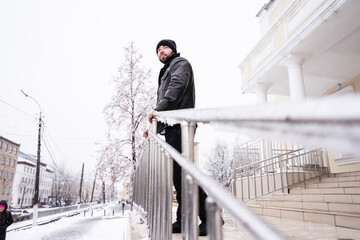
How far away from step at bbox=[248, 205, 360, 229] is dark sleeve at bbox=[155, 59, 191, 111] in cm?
311

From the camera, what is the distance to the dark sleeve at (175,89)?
2.22 meters

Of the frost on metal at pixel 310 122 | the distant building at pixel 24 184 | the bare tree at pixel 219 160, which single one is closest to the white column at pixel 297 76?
the frost on metal at pixel 310 122

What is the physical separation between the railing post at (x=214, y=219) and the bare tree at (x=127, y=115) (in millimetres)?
14215

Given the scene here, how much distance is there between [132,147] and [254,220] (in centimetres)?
1526

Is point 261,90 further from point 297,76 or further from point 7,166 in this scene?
point 7,166

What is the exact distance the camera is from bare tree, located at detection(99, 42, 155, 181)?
15.5 meters

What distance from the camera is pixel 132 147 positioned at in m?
15.4

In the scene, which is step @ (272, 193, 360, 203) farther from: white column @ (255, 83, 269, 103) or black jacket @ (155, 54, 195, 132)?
white column @ (255, 83, 269, 103)

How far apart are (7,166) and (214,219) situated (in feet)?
190

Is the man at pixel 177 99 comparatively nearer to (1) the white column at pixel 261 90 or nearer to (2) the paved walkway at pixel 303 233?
(2) the paved walkway at pixel 303 233

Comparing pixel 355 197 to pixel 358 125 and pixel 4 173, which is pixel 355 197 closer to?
pixel 358 125

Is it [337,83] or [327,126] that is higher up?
[337,83]

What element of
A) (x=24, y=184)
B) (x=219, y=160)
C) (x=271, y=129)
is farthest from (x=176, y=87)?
(x=24, y=184)

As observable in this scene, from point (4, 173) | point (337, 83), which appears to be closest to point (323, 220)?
point (337, 83)
